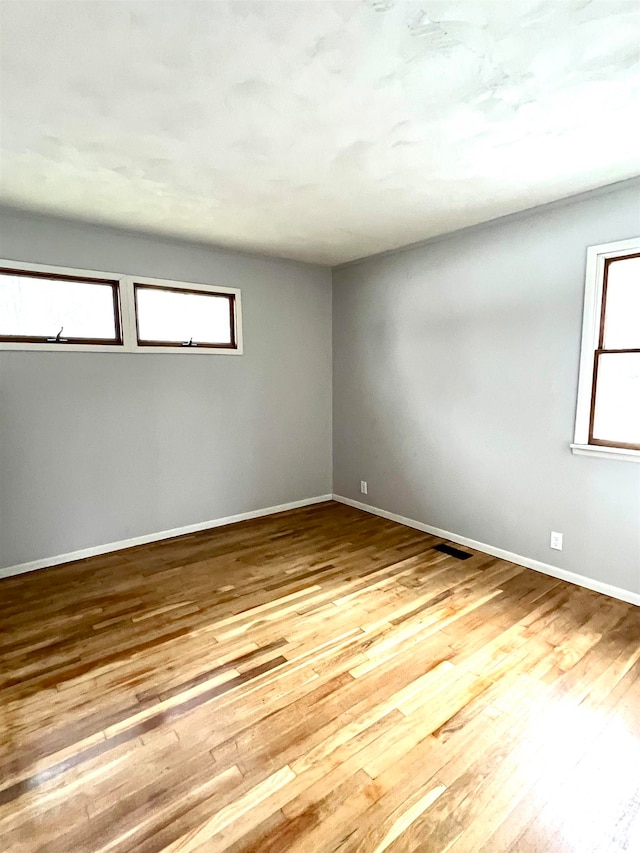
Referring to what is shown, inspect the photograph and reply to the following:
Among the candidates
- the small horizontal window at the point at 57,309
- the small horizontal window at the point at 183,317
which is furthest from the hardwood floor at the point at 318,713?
the small horizontal window at the point at 183,317

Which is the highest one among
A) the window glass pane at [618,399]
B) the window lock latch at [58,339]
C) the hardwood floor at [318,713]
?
the window lock latch at [58,339]

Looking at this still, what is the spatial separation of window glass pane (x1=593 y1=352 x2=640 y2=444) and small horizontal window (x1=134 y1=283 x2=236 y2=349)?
310cm

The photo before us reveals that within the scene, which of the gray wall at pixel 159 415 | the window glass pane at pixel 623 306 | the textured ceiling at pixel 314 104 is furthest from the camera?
the gray wall at pixel 159 415

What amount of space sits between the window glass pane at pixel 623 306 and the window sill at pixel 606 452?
2.17 feet

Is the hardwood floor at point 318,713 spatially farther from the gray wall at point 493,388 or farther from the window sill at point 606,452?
the window sill at point 606,452

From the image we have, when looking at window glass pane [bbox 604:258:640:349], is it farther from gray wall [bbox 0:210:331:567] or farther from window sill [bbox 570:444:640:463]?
gray wall [bbox 0:210:331:567]

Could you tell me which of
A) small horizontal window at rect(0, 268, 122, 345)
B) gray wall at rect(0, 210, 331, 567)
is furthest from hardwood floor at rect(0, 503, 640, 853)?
small horizontal window at rect(0, 268, 122, 345)

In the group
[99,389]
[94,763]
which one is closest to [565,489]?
[94,763]

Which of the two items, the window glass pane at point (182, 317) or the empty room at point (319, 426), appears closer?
the empty room at point (319, 426)

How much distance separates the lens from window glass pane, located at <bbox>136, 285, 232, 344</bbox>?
377 cm

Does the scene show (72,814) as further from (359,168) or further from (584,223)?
(584,223)

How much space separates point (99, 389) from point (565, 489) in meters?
3.68

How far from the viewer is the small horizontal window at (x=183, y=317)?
376 centimetres

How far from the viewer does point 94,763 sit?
1.68 meters
